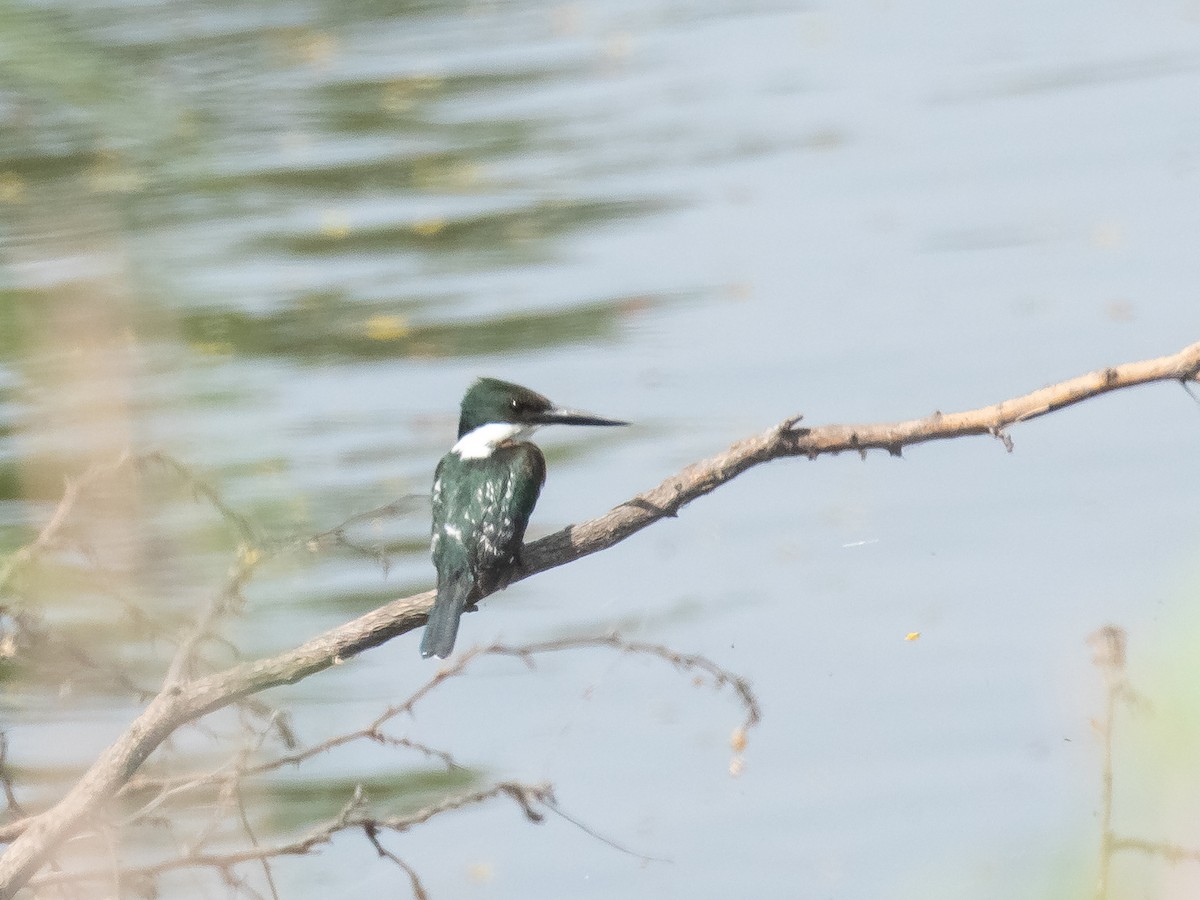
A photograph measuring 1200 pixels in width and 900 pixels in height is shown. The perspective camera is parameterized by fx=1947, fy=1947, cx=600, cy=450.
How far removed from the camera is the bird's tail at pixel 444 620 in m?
2.96

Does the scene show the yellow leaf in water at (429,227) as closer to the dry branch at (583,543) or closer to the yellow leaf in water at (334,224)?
the yellow leaf in water at (334,224)

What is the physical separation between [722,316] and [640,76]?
3.29 m

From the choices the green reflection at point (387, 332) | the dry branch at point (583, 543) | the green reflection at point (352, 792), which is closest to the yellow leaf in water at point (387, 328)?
the green reflection at point (387, 332)

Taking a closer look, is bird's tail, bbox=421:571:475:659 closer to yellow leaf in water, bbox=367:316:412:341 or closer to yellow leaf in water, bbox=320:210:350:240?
yellow leaf in water, bbox=367:316:412:341

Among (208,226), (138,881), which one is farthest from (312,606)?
(208,226)

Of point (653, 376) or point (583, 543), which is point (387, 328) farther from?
point (583, 543)

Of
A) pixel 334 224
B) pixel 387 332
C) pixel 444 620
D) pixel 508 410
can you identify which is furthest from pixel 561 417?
pixel 334 224

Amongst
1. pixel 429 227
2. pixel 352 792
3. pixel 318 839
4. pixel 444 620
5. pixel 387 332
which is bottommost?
pixel 352 792

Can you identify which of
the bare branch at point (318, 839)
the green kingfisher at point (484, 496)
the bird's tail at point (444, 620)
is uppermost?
the green kingfisher at point (484, 496)

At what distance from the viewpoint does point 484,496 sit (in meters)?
3.20

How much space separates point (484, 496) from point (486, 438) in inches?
11.9

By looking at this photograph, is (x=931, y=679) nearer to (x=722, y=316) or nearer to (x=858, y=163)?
(x=722, y=316)

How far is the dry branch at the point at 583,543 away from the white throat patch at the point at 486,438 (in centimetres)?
74

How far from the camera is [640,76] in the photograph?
30.2 ft
